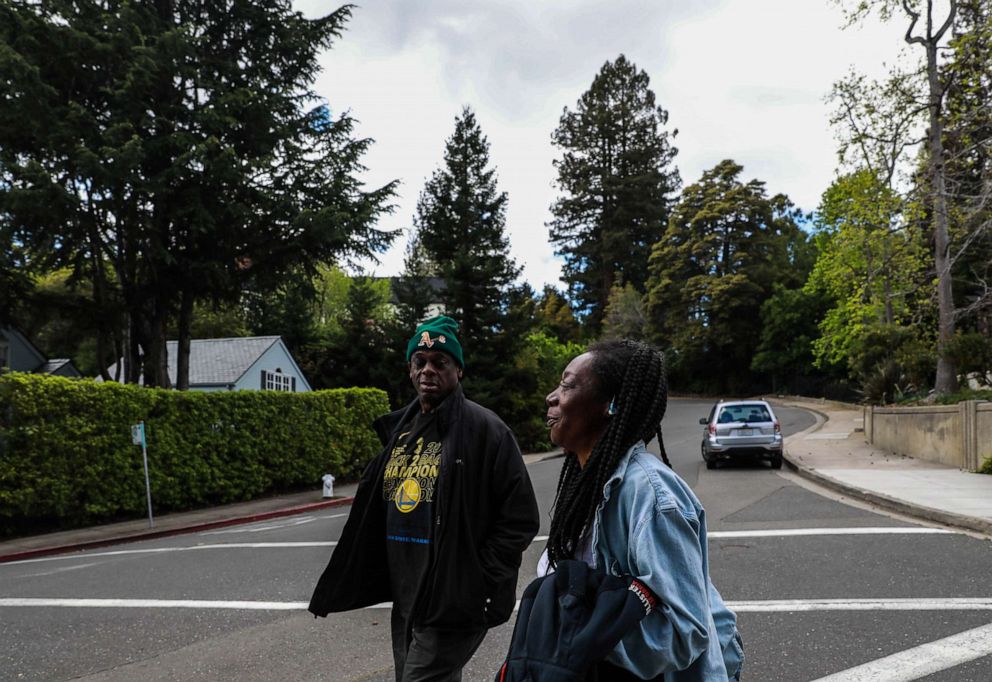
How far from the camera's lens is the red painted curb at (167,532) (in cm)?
1125

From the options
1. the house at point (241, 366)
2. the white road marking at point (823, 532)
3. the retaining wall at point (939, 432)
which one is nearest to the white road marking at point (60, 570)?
the white road marking at point (823, 532)

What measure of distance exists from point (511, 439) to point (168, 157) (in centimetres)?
1931

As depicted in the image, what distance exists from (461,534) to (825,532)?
25.0ft

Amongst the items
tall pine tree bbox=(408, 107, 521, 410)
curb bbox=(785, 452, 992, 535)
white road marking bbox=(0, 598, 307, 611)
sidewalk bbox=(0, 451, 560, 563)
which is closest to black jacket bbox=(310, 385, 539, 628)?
white road marking bbox=(0, 598, 307, 611)

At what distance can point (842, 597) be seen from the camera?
20.2 ft

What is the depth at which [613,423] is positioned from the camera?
6.33 feet

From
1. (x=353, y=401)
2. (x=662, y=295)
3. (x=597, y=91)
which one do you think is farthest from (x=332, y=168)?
(x=597, y=91)

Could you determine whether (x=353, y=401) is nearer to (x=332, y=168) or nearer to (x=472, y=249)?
(x=332, y=168)

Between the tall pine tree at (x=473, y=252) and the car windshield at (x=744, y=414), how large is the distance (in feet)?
37.9

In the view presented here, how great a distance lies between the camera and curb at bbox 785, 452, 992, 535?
9008 mm

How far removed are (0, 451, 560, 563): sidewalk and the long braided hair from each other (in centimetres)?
A: 1199

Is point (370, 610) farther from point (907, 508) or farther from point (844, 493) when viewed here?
point (844, 493)

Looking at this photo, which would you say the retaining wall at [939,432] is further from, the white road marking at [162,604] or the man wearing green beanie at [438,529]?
the man wearing green beanie at [438,529]

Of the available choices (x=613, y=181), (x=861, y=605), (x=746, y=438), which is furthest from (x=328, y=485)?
(x=613, y=181)
